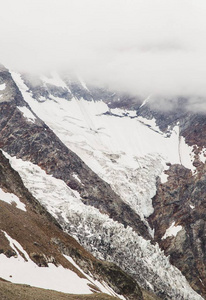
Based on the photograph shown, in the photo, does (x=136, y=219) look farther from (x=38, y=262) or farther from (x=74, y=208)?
(x=38, y=262)

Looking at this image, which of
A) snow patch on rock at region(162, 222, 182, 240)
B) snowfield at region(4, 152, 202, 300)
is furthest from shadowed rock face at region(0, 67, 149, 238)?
snowfield at region(4, 152, 202, 300)

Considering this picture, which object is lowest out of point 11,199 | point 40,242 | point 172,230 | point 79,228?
point 172,230

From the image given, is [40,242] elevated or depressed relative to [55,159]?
depressed

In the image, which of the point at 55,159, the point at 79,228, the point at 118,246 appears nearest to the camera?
the point at 79,228

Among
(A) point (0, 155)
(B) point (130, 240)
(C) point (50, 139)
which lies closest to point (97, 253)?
(B) point (130, 240)

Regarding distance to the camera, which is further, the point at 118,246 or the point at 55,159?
the point at 55,159

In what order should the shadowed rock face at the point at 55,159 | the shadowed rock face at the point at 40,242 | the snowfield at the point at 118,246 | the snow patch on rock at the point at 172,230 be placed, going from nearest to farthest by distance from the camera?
the shadowed rock face at the point at 40,242 → the snowfield at the point at 118,246 → the shadowed rock face at the point at 55,159 → the snow patch on rock at the point at 172,230

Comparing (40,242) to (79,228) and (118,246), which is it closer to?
(79,228)

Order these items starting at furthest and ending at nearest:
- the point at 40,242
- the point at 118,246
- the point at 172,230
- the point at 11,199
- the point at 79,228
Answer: the point at 172,230, the point at 118,246, the point at 79,228, the point at 11,199, the point at 40,242

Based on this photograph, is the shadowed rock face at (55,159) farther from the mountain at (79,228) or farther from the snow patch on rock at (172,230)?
the snow patch on rock at (172,230)

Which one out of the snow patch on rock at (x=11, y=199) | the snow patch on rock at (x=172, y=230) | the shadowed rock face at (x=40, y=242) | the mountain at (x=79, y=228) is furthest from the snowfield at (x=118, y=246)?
the snow patch on rock at (x=172, y=230)

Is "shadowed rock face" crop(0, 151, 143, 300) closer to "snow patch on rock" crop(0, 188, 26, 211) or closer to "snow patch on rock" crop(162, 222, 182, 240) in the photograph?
"snow patch on rock" crop(0, 188, 26, 211)

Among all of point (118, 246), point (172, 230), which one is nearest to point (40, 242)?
point (118, 246)
